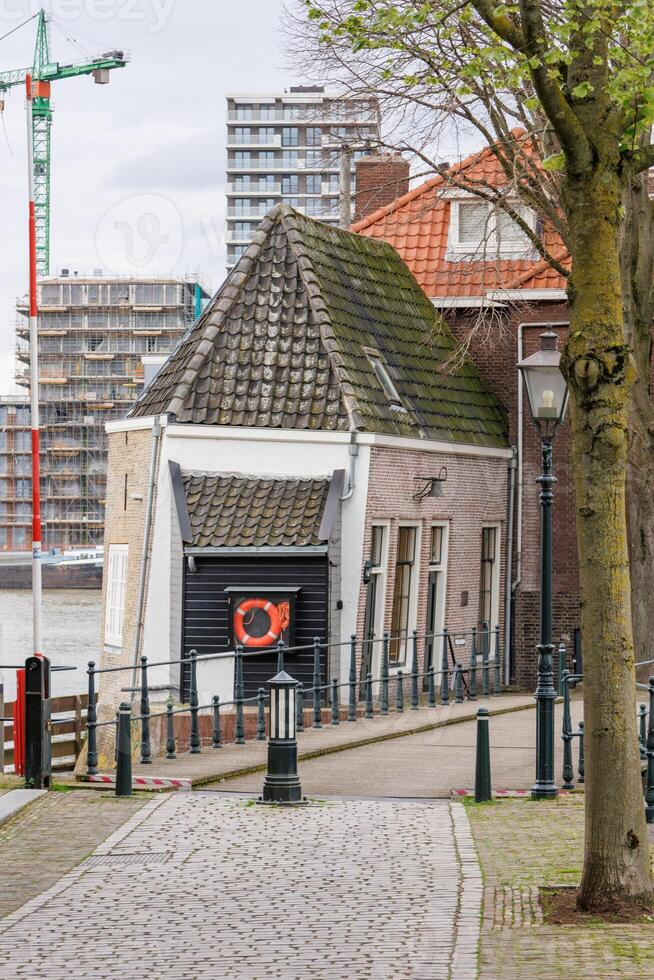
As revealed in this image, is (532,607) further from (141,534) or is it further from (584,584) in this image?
(584,584)

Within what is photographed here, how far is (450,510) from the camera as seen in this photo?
2627cm

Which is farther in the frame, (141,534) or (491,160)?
(491,160)

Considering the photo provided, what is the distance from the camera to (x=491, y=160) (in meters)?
29.8

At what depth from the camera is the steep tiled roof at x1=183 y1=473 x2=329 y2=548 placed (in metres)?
22.3

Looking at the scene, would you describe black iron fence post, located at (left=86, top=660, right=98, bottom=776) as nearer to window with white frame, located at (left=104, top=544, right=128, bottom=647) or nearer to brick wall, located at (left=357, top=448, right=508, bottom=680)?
brick wall, located at (left=357, top=448, right=508, bottom=680)

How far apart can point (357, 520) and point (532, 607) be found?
259 inches

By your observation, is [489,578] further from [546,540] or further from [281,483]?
[546,540]

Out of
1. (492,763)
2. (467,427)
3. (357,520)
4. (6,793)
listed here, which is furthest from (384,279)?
(6,793)

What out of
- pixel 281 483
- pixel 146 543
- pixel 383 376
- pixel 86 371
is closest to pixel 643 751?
pixel 281 483

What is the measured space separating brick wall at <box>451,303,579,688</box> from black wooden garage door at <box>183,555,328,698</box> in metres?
6.95

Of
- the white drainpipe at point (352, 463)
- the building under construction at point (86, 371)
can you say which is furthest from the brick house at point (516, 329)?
the building under construction at point (86, 371)

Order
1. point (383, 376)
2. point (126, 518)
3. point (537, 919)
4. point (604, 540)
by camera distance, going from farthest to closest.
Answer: point (383, 376)
point (126, 518)
point (604, 540)
point (537, 919)

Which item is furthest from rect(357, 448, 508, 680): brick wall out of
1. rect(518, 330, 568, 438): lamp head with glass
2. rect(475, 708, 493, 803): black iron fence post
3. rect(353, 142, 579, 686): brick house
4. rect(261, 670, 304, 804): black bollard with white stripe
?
rect(261, 670, 304, 804): black bollard with white stripe

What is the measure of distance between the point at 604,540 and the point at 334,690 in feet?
34.6
